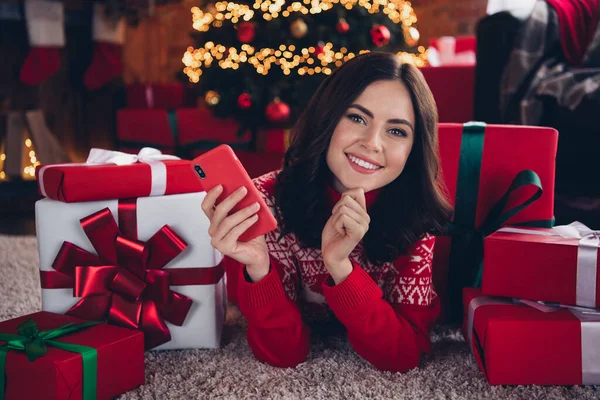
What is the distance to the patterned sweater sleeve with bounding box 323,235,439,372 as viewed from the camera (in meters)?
0.93

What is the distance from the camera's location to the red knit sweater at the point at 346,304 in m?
0.94

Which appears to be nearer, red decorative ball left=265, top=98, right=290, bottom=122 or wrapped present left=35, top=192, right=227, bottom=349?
wrapped present left=35, top=192, right=227, bottom=349

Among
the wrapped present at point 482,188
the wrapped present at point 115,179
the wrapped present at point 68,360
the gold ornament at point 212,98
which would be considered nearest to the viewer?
the wrapped present at point 68,360

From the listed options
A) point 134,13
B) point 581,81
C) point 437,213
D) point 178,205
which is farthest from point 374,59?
point 134,13

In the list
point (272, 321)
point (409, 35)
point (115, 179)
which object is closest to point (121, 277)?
point (115, 179)

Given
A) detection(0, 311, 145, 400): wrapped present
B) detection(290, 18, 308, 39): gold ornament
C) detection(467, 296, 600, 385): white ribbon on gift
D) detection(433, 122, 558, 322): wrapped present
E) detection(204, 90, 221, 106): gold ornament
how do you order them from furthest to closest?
detection(204, 90, 221, 106): gold ornament < detection(290, 18, 308, 39): gold ornament < detection(433, 122, 558, 322): wrapped present < detection(467, 296, 600, 385): white ribbon on gift < detection(0, 311, 145, 400): wrapped present

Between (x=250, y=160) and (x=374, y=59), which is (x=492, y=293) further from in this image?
(x=250, y=160)

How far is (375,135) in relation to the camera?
97 centimetres

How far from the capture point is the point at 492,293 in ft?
3.34

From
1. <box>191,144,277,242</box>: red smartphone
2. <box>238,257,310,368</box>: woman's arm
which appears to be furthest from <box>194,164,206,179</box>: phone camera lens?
<box>238,257,310,368</box>: woman's arm

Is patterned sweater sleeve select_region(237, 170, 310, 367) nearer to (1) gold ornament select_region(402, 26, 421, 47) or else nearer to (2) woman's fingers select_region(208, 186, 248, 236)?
(2) woman's fingers select_region(208, 186, 248, 236)

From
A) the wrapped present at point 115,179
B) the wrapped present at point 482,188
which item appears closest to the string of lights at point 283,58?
the wrapped present at point 482,188

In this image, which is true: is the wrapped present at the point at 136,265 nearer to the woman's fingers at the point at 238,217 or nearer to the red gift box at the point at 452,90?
the woman's fingers at the point at 238,217

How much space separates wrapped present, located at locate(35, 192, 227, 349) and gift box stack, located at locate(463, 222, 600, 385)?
0.52m
